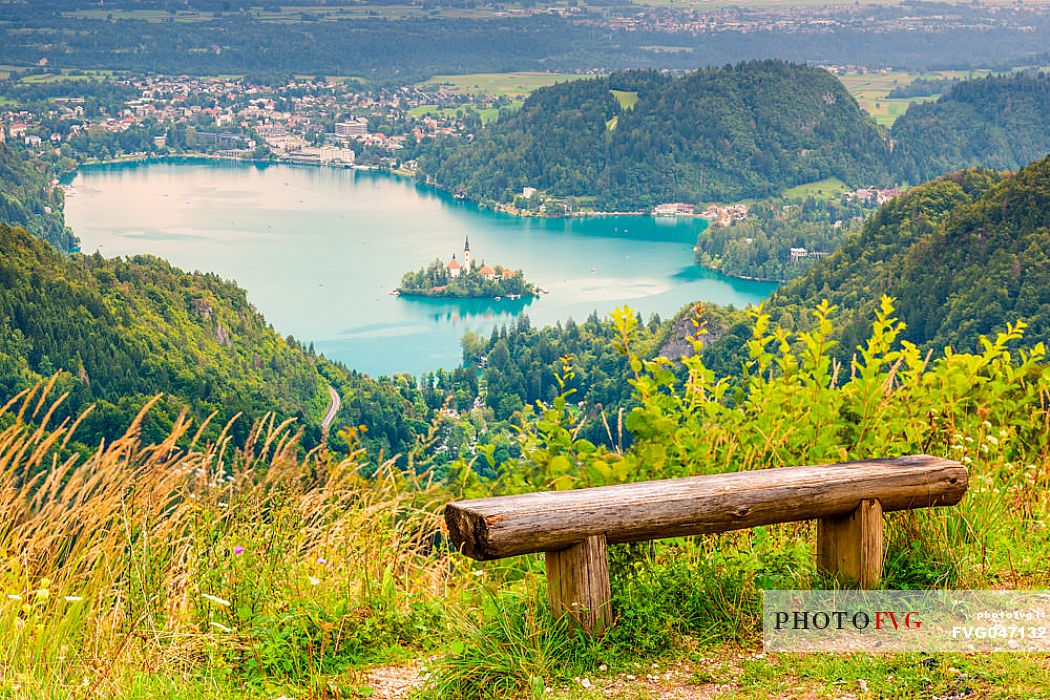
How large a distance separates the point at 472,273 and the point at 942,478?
168ft

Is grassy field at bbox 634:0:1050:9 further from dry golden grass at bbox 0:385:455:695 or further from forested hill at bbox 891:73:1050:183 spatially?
dry golden grass at bbox 0:385:455:695

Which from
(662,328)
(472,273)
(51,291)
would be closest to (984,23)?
(472,273)

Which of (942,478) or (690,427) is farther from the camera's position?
(690,427)

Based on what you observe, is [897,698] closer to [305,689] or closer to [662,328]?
[305,689]

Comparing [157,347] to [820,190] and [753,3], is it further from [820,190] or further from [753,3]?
[753,3]

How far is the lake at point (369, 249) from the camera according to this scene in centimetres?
4662

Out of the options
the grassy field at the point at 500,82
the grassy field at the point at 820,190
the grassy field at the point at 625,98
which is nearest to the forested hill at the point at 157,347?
the grassy field at the point at 820,190

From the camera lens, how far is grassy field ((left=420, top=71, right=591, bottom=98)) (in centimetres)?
11244

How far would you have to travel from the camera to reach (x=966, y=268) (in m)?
28.0

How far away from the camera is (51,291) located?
1250 inches

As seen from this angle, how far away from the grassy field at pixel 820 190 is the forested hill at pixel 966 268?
147ft

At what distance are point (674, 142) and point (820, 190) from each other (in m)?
11.1

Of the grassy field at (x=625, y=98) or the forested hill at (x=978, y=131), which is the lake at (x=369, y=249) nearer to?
the grassy field at (x=625, y=98)

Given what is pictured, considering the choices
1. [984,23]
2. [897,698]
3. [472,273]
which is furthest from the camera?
[984,23]
